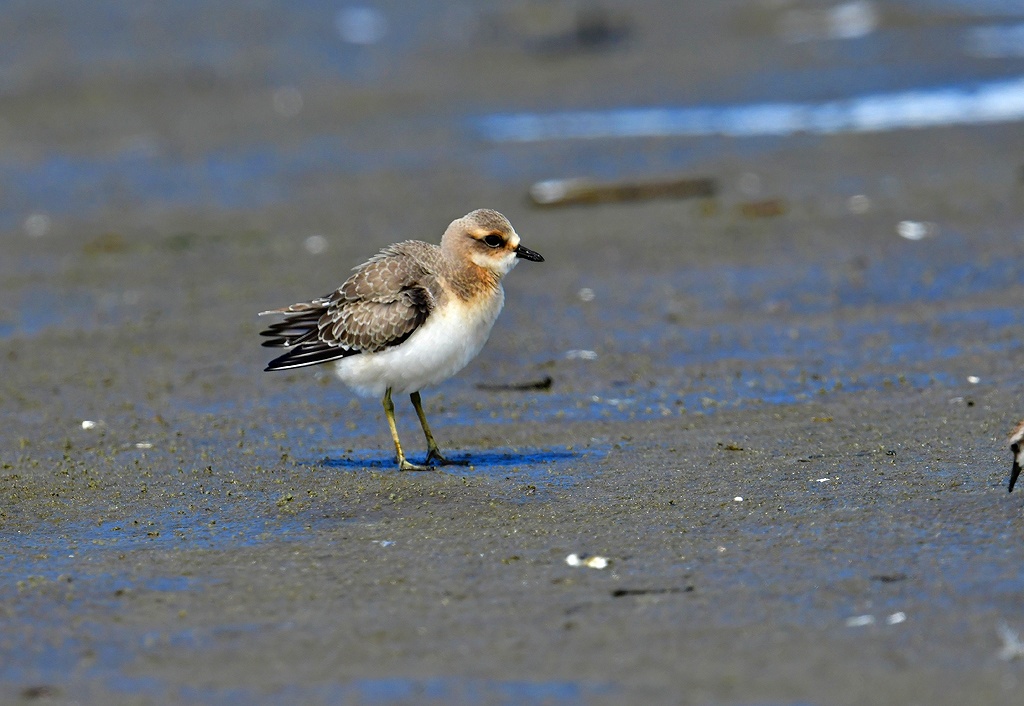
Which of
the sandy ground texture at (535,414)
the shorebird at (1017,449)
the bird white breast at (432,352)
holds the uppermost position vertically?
the bird white breast at (432,352)

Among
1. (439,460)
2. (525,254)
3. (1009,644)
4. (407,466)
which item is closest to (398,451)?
(407,466)

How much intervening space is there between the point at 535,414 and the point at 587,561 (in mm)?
2678

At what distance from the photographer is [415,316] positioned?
7.06 metres

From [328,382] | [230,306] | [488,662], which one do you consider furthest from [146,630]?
[230,306]

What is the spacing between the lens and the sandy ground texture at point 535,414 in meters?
4.89

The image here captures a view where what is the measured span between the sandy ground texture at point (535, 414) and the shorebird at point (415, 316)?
0.54 m

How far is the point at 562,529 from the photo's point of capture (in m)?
6.07

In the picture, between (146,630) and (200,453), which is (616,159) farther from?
(146,630)

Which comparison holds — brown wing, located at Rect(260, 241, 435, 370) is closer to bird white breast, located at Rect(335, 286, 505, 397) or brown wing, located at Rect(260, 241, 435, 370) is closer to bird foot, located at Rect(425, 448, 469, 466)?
bird white breast, located at Rect(335, 286, 505, 397)

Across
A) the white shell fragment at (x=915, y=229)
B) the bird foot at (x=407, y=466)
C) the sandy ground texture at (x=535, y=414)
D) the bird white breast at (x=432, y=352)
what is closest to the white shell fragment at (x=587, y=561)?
the sandy ground texture at (x=535, y=414)

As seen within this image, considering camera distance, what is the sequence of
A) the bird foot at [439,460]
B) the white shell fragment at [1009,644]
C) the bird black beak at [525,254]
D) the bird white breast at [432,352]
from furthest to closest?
the bird black beak at [525,254], the bird foot at [439,460], the bird white breast at [432,352], the white shell fragment at [1009,644]

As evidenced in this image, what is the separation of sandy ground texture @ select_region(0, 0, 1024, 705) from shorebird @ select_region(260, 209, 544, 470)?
1.76 ft

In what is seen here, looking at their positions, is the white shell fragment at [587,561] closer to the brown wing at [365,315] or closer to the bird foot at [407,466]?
the bird foot at [407,466]

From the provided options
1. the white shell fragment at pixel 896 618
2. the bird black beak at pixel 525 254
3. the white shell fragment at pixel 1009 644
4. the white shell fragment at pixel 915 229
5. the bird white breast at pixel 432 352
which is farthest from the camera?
the white shell fragment at pixel 915 229
